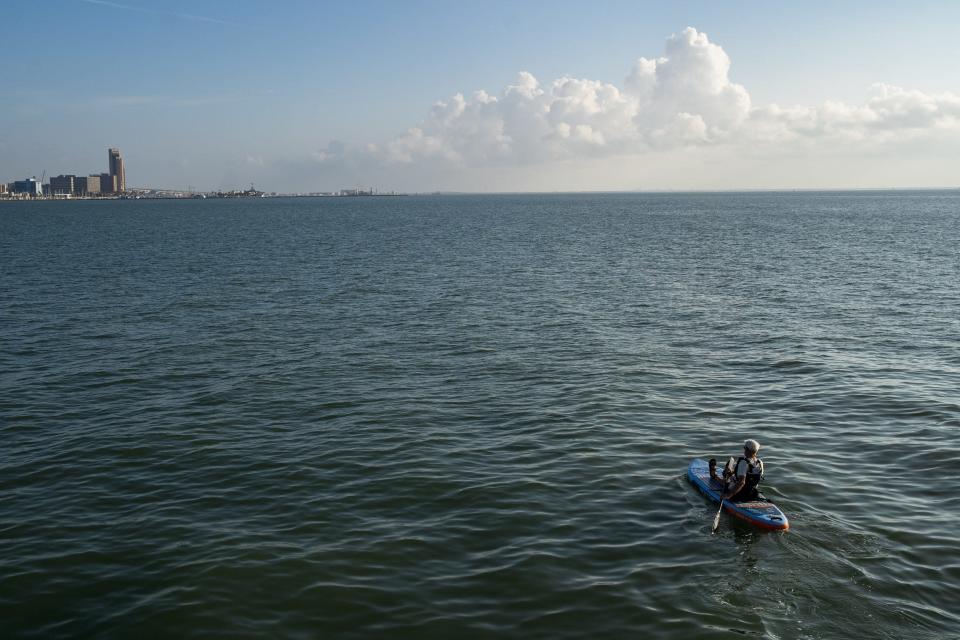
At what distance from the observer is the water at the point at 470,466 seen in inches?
622

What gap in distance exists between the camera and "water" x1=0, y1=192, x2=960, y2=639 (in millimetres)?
15805

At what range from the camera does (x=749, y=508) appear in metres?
19.5

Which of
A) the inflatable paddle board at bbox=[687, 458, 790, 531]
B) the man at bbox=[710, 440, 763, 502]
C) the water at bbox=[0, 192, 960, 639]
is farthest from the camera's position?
the man at bbox=[710, 440, 763, 502]

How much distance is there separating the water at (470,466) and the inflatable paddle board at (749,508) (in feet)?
1.10

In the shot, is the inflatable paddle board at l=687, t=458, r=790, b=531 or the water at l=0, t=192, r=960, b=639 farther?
the inflatable paddle board at l=687, t=458, r=790, b=531

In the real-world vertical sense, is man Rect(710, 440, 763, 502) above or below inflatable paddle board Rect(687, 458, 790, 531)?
above

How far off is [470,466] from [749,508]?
8.39 metres

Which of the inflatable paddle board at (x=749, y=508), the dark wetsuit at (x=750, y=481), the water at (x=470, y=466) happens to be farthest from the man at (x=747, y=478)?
the water at (x=470, y=466)

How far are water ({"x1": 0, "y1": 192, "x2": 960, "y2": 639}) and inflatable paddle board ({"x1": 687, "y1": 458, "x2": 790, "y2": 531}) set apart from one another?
1.10 ft

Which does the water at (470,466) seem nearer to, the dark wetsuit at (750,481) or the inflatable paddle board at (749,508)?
the inflatable paddle board at (749,508)

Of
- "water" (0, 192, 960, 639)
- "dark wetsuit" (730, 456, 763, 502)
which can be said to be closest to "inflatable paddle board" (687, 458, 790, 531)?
"dark wetsuit" (730, 456, 763, 502)

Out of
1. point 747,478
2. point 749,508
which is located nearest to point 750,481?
point 747,478

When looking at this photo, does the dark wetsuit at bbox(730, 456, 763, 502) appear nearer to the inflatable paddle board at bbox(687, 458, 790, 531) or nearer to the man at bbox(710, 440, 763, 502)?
the man at bbox(710, 440, 763, 502)

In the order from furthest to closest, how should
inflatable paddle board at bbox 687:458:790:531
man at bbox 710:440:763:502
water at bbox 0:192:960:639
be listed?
man at bbox 710:440:763:502 < inflatable paddle board at bbox 687:458:790:531 < water at bbox 0:192:960:639
